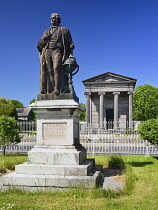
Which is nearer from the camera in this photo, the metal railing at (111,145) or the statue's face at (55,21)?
the statue's face at (55,21)

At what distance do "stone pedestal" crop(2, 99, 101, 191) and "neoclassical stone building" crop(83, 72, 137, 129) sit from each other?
2932 cm

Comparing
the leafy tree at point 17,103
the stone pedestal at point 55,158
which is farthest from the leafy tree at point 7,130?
the leafy tree at point 17,103

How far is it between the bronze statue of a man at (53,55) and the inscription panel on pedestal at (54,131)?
48.6 inches

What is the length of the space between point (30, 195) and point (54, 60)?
14.2ft

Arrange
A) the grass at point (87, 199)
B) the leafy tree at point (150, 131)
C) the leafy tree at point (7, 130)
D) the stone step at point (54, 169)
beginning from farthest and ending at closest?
the leafy tree at point (7, 130) < the leafy tree at point (150, 131) < the stone step at point (54, 169) < the grass at point (87, 199)

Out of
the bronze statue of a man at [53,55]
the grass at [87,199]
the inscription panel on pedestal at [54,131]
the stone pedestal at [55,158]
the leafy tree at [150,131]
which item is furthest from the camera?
the leafy tree at [150,131]

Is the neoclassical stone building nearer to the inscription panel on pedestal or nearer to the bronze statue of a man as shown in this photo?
the bronze statue of a man

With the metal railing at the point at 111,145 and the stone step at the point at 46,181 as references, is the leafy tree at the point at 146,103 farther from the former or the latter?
the stone step at the point at 46,181

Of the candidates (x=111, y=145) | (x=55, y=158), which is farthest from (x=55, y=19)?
(x=111, y=145)

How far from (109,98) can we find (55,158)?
34298mm

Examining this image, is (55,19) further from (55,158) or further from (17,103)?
(17,103)

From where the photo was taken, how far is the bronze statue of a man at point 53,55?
25.3ft

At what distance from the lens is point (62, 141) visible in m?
7.06

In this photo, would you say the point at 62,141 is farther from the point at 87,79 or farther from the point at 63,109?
the point at 87,79
